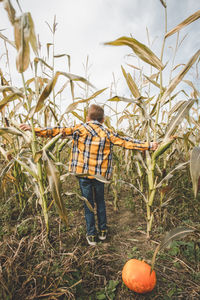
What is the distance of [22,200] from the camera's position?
1.90 metres

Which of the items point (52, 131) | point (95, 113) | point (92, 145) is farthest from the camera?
point (95, 113)

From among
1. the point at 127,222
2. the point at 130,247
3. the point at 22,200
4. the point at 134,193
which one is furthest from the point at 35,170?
the point at 134,193

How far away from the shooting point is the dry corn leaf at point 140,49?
1027 millimetres

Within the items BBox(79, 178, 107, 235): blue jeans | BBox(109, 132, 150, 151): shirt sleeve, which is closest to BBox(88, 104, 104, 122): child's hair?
BBox(109, 132, 150, 151): shirt sleeve

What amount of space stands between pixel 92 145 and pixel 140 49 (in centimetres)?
90

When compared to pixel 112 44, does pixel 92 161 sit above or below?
below

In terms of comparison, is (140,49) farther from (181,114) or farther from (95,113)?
(95,113)

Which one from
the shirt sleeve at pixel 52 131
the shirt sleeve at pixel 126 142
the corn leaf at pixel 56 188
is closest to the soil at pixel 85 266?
the corn leaf at pixel 56 188

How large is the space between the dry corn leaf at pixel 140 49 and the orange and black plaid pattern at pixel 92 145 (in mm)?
707

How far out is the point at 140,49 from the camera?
1129 millimetres

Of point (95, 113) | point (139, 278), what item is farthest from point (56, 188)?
point (95, 113)

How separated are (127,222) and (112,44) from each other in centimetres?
183

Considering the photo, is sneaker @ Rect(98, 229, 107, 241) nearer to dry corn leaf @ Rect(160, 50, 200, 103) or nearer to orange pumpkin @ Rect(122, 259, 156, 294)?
orange pumpkin @ Rect(122, 259, 156, 294)

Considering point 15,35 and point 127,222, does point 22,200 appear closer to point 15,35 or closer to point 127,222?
point 127,222
